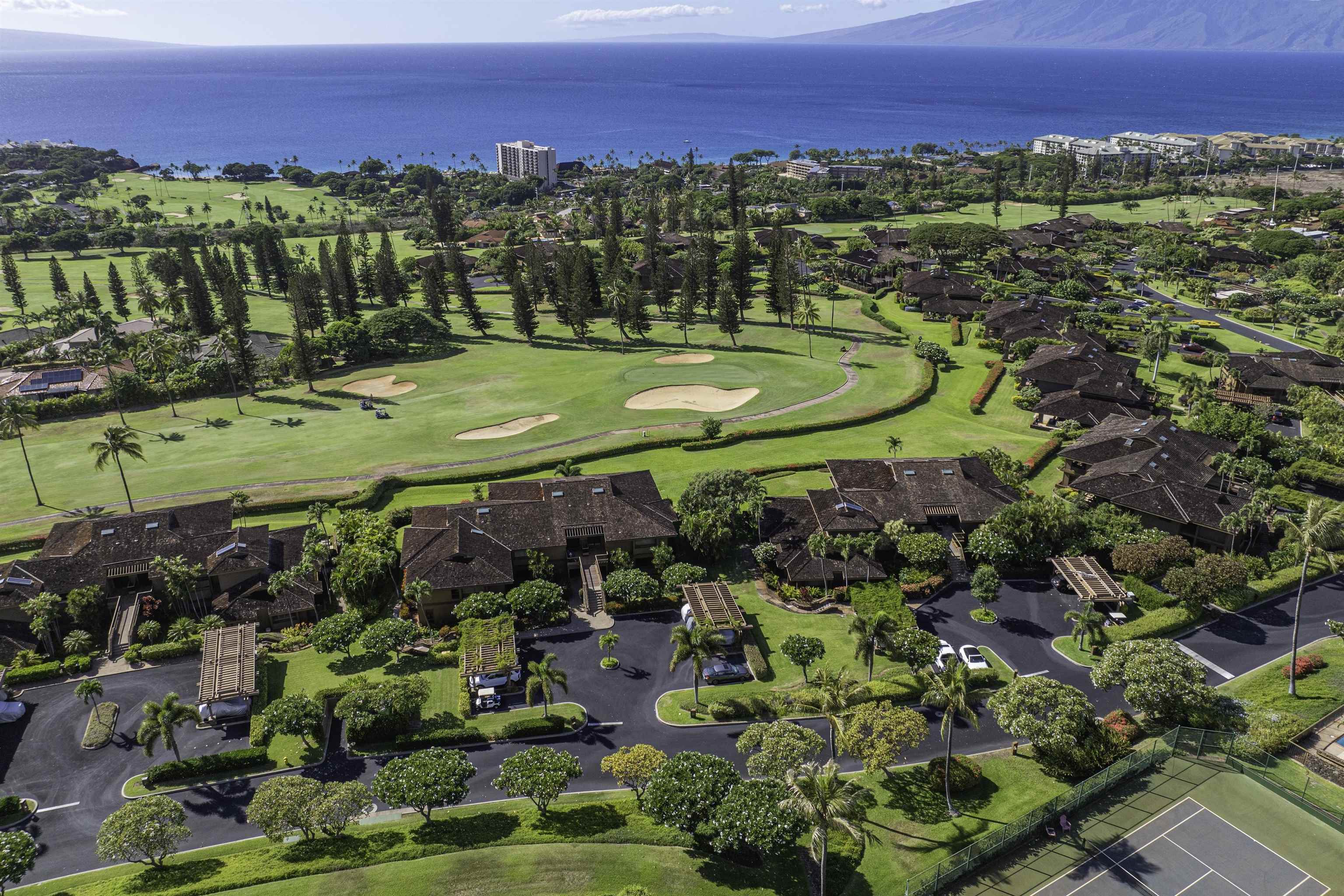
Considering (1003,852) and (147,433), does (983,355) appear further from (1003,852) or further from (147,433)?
(147,433)

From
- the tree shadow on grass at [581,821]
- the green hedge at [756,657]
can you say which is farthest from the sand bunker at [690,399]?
the tree shadow on grass at [581,821]

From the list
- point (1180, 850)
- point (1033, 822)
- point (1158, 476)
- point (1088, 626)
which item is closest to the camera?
point (1180, 850)

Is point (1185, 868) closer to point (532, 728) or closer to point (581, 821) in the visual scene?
point (581, 821)

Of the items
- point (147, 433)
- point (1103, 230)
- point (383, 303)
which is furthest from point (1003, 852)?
point (1103, 230)

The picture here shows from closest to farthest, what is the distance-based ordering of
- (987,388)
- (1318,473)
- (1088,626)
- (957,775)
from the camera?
(957,775)
(1088,626)
(1318,473)
(987,388)

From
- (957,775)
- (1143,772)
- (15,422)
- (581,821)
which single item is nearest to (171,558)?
(15,422)

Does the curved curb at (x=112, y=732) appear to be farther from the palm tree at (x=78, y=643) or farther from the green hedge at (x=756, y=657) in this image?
the green hedge at (x=756, y=657)
